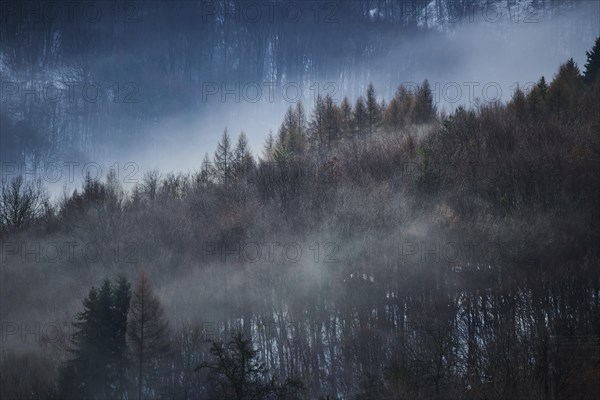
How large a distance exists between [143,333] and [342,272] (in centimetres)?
1643

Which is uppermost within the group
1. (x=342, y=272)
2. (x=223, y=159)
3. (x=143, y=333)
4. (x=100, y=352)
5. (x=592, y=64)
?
(x=592, y=64)

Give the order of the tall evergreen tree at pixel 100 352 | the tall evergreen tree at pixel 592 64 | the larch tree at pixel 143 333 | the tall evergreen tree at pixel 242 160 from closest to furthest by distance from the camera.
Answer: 1. the tall evergreen tree at pixel 100 352
2. the larch tree at pixel 143 333
3. the tall evergreen tree at pixel 592 64
4. the tall evergreen tree at pixel 242 160

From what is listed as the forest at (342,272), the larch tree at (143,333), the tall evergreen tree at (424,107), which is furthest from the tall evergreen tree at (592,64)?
the larch tree at (143,333)

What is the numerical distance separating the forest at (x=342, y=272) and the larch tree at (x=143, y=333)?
11cm

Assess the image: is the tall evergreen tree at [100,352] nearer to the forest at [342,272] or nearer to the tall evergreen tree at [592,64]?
the forest at [342,272]

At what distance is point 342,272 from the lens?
Result: 33.3 metres

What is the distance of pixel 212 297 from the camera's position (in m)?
33.7

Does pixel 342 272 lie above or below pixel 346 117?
below

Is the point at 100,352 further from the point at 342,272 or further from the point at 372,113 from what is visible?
the point at 372,113

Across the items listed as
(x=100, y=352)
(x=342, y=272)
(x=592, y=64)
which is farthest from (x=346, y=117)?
(x=100, y=352)

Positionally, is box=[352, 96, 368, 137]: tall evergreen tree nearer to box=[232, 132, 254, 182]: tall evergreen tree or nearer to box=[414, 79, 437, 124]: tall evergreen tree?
box=[414, 79, 437, 124]: tall evergreen tree

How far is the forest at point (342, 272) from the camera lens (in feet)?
64.9

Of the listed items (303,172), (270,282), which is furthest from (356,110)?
(270,282)

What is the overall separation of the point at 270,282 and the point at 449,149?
25431 millimetres
